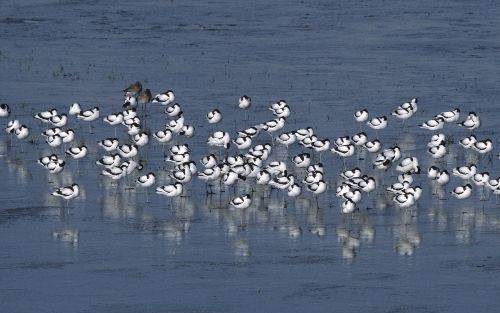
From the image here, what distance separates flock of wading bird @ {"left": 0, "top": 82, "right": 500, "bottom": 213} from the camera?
102 feet

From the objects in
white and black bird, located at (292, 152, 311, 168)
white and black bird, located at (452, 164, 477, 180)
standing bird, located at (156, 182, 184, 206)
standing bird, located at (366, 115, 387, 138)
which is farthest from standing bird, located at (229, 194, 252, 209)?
standing bird, located at (366, 115, 387, 138)

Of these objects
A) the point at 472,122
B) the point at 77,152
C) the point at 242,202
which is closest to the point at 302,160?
the point at 242,202

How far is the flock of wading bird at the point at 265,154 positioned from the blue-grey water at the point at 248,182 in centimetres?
34

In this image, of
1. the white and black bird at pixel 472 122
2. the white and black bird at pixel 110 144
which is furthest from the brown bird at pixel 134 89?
the white and black bird at pixel 472 122

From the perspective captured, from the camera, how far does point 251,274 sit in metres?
25.7

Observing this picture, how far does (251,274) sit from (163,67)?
23603 mm

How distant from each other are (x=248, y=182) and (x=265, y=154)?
1482 millimetres

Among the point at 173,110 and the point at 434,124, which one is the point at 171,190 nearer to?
the point at 173,110

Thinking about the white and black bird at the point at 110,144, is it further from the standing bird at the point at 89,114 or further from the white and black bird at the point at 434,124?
the white and black bird at the point at 434,124

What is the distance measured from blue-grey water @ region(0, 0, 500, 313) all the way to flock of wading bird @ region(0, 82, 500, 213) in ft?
1.12

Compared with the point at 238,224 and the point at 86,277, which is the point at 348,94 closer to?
the point at 238,224

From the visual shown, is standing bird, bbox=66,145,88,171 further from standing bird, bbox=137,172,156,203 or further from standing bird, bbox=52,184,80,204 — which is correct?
standing bird, bbox=52,184,80,204

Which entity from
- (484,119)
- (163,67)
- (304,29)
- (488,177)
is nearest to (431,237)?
(488,177)

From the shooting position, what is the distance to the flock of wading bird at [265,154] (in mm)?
31047
